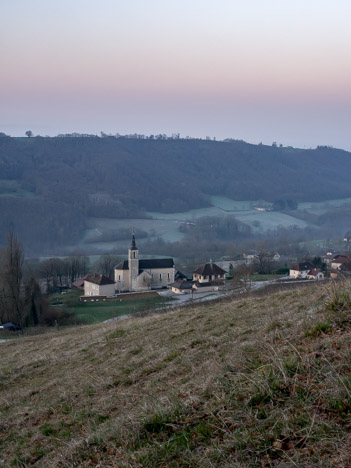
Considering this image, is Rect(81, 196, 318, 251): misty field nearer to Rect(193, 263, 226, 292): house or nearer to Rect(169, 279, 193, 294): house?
Rect(169, 279, 193, 294): house

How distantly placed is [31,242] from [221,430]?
111062mm

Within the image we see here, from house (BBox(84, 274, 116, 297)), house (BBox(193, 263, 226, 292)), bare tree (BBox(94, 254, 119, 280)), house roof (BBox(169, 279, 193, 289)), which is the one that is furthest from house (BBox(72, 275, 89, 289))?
house (BBox(193, 263, 226, 292))

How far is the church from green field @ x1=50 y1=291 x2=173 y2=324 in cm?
673

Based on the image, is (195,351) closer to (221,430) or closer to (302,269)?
(221,430)

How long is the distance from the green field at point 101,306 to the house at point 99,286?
55.9 inches

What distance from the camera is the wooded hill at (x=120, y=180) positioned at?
401ft

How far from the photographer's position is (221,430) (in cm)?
424

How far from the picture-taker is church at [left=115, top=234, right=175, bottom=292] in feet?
197

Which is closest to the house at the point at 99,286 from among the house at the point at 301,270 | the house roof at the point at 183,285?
the house roof at the point at 183,285

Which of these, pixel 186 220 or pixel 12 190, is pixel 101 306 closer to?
pixel 186 220

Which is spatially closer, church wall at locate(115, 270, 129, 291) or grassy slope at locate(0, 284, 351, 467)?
grassy slope at locate(0, 284, 351, 467)

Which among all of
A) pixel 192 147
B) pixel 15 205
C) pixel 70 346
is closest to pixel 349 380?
pixel 70 346

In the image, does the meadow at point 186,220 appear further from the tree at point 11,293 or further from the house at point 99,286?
the tree at point 11,293

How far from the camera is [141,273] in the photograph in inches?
2392
